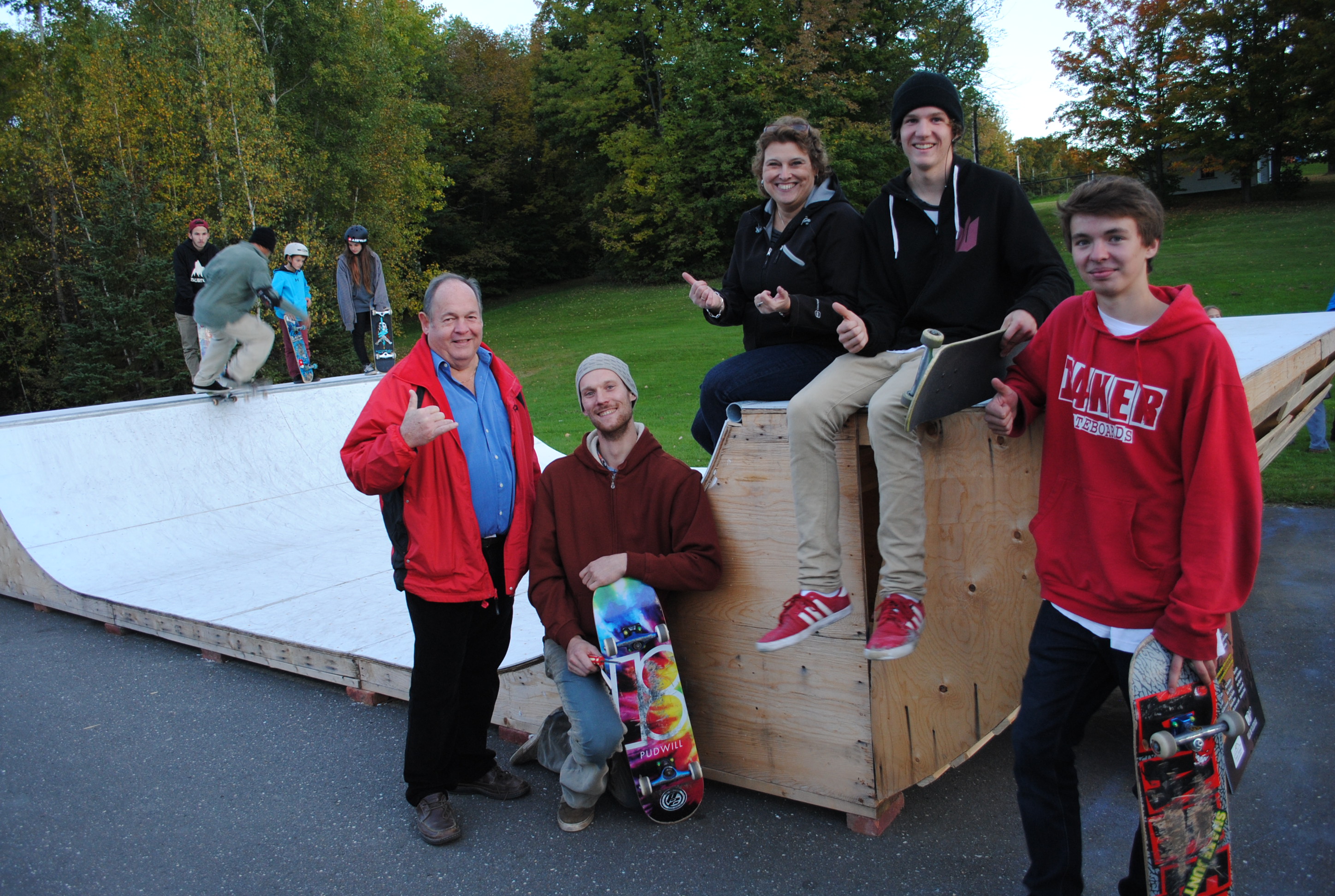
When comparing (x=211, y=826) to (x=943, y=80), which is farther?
(x=211, y=826)

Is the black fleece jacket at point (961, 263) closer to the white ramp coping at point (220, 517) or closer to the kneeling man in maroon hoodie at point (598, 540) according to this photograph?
the kneeling man in maroon hoodie at point (598, 540)

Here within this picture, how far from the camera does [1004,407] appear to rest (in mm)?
2361

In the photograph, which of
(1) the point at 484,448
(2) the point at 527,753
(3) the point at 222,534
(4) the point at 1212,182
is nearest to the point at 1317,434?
(2) the point at 527,753

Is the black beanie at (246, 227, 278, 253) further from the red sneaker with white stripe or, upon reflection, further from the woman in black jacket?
the red sneaker with white stripe

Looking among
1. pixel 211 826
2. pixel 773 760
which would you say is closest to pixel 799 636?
pixel 773 760

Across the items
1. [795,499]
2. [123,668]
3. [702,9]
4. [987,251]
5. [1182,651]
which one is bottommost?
[123,668]

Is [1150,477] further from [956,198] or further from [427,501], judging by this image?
[427,501]

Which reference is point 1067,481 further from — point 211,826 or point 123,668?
point 123,668

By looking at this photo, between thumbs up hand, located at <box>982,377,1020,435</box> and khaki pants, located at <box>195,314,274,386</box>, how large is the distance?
7.42m

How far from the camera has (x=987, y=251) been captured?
2.70 meters

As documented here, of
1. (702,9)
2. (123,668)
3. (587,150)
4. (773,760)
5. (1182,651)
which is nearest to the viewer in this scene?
(1182,651)

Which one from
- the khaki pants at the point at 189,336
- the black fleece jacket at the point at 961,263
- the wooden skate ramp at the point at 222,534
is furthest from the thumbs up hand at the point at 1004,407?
the khaki pants at the point at 189,336

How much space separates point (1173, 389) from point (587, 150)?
43629mm

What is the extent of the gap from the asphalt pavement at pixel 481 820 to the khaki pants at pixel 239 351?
4258mm
